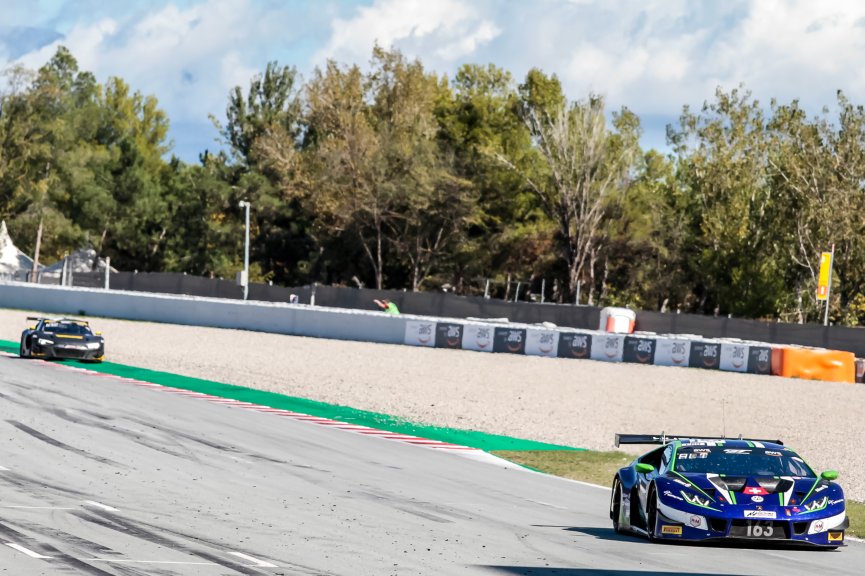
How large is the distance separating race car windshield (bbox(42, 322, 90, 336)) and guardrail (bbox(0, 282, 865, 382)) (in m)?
14.8

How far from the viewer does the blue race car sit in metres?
12.5

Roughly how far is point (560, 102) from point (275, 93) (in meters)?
26.1

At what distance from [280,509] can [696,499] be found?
4805 millimetres

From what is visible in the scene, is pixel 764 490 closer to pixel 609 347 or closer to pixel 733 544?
pixel 733 544

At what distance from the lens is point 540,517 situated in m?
15.8

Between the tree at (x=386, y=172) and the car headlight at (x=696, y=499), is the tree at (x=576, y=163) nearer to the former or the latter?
the tree at (x=386, y=172)

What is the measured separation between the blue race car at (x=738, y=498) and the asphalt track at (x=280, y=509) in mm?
237

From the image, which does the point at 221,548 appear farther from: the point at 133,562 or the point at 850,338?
the point at 850,338

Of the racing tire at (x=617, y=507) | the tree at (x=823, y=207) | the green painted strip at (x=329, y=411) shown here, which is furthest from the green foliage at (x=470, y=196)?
the racing tire at (x=617, y=507)

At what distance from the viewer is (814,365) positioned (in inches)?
1795

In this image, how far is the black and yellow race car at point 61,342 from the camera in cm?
3631

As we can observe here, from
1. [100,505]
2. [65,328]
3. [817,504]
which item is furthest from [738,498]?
[65,328]

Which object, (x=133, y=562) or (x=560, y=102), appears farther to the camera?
(x=560, y=102)

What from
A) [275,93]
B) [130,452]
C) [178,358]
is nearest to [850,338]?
[178,358]
